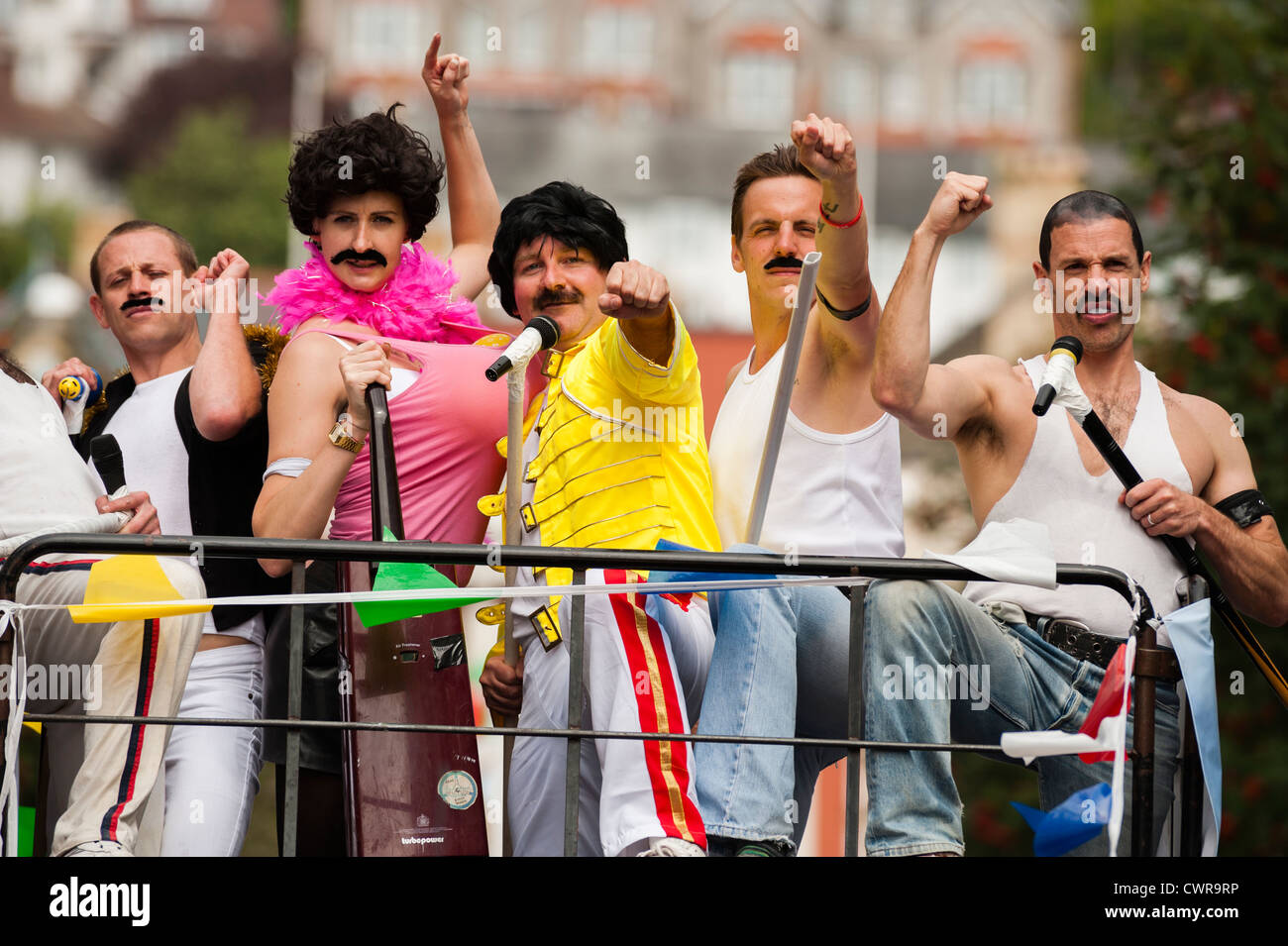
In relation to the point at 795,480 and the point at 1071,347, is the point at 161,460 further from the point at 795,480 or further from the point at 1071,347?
the point at 1071,347

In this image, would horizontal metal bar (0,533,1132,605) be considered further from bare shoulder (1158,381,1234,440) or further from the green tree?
the green tree

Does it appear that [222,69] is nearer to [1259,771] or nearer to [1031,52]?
[1031,52]

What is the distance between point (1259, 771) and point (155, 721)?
31.4ft

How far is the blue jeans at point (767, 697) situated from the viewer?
411 cm

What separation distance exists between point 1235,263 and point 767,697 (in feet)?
27.9

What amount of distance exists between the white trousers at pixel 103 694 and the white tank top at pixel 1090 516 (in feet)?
6.14

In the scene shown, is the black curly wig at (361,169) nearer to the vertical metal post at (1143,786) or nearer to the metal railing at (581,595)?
the metal railing at (581,595)

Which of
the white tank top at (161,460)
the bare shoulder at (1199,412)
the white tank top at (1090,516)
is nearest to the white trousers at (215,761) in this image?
the white tank top at (161,460)

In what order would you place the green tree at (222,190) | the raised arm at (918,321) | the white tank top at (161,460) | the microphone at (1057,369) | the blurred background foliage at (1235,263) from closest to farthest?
the microphone at (1057,369) < the raised arm at (918,321) < the white tank top at (161,460) < the blurred background foliage at (1235,263) < the green tree at (222,190)

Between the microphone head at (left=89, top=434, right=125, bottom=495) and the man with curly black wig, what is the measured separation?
397mm

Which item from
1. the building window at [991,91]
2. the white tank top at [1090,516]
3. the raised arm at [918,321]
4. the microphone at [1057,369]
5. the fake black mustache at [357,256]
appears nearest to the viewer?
the microphone at [1057,369]

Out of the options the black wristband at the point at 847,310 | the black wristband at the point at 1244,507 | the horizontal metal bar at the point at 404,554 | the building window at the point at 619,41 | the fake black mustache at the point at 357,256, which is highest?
the building window at the point at 619,41

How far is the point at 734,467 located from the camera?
4.73 m

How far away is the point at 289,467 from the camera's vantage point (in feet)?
15.1
